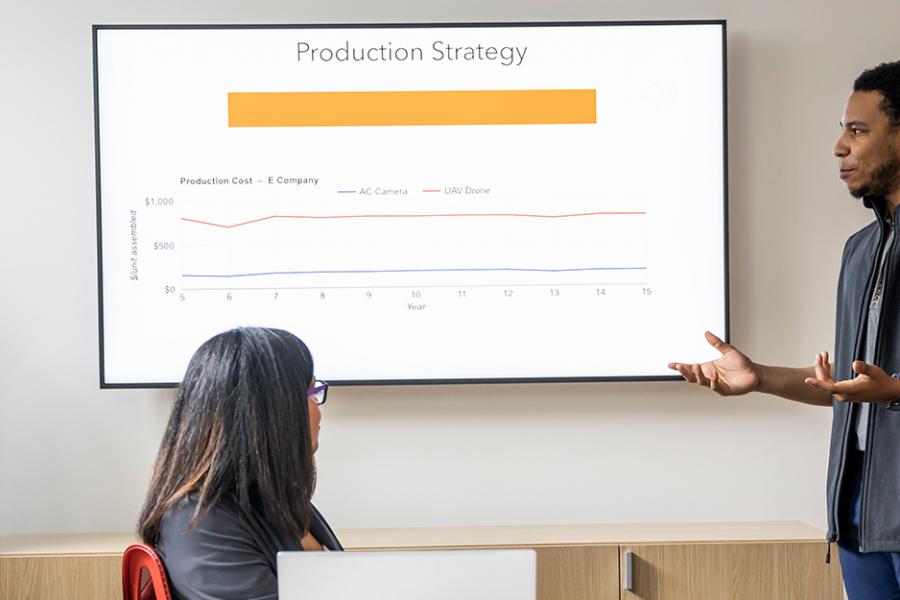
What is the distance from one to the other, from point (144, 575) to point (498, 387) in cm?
154

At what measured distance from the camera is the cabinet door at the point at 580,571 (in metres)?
2.65

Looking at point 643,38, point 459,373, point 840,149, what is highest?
point 643,38

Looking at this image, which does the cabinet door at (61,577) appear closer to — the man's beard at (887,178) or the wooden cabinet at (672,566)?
the wooden cabinet at (672,566)

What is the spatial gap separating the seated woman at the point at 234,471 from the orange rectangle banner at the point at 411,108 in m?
1.36

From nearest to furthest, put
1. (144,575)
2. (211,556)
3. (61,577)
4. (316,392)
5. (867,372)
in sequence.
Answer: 1. (211,556)
2. (144,575)
3. (316,392)
4. (867,372)
5. (61,577)

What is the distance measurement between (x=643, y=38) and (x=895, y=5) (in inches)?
32.8

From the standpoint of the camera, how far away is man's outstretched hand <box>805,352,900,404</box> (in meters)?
1.89

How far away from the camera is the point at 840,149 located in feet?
7.68

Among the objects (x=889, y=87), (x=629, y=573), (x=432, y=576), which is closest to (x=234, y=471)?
(x=432, y=576)

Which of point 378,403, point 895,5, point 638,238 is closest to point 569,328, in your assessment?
point 638,238

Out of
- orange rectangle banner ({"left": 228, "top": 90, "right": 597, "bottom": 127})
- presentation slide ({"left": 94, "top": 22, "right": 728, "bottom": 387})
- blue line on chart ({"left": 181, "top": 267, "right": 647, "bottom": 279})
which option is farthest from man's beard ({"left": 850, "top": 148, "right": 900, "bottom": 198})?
orange rectangle banner ({"left": 228, "top": 90, "right": 597, "bottom": 127})

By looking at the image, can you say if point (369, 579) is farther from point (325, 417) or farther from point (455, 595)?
point (325, 417)

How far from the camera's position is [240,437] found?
154 centimetres

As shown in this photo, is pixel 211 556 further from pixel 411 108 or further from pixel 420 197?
pixel 411 108
